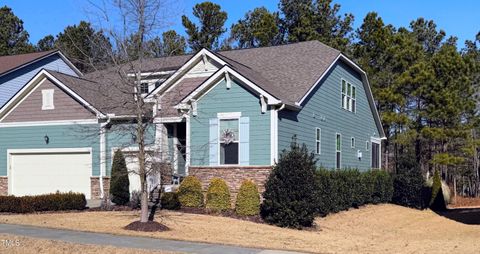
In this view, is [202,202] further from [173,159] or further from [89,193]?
[89,193]

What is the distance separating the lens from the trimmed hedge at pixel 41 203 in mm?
19250

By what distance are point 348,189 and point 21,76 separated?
21704 mm

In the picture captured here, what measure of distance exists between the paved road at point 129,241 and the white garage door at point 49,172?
9.85 metres

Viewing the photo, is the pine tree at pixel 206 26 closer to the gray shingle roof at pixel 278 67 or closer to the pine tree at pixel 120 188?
the gray shingle roof at pixel 278 67

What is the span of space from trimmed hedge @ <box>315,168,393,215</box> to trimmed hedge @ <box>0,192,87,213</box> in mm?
8452

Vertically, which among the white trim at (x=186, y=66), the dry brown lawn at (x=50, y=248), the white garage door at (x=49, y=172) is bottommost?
the dry brown lawn at (x=50, y=248)

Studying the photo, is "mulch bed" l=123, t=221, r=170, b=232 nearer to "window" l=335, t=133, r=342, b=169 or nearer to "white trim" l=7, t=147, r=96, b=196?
"white trim" l=7, t=147, r=96, b=196

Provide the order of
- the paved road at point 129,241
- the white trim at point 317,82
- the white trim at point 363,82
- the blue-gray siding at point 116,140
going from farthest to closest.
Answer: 1. the blue-gray siding at point 116,140
2. the white trim at point 363,82
3. the white trim at point 317,82
4. the paved road at point 129,241

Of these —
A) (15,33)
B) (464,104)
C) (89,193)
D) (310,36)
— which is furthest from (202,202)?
(15,33)

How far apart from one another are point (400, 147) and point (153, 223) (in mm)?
31977

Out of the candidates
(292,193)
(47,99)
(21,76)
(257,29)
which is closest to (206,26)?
(257,29)

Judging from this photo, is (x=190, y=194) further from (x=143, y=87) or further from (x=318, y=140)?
(x=318, y=140)

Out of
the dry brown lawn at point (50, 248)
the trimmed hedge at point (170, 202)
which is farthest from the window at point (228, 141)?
the dry brown lawn at point (50, 248)

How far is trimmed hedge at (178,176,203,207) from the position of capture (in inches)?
810
